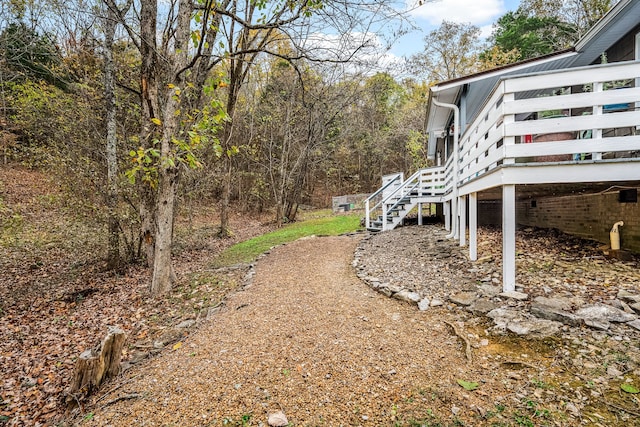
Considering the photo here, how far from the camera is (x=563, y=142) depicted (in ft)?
11.5

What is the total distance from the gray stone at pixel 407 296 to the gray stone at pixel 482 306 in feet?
2.31

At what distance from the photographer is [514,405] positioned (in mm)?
2191

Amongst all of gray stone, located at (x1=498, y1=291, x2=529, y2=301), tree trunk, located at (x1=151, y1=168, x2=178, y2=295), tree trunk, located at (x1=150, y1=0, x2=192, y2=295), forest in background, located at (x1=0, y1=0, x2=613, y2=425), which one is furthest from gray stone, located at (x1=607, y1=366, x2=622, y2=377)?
tree trunk, located at (x1=151, y1=168, x2=178, y2=295)

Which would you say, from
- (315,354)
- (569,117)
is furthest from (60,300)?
(569,117)

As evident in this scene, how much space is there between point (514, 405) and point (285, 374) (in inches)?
71.1

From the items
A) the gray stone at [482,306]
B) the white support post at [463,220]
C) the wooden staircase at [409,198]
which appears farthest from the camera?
the wooden staircase at [409,198]

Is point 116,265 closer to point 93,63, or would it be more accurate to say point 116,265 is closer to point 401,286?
point 93,63

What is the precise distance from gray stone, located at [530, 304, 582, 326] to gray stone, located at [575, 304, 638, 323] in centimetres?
9

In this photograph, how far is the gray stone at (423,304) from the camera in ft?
13.1

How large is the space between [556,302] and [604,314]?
40 cm

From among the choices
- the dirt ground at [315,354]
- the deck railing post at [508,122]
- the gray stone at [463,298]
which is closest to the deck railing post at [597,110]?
the deck railing post at [508,122]

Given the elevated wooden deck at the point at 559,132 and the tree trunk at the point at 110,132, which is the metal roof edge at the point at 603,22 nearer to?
the elevated wooden deck at the point at 559,132

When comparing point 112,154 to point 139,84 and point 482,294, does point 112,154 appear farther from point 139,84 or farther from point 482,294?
point 482,294

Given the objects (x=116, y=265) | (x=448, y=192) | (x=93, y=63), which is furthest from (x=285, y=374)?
(x=93, y=63)
